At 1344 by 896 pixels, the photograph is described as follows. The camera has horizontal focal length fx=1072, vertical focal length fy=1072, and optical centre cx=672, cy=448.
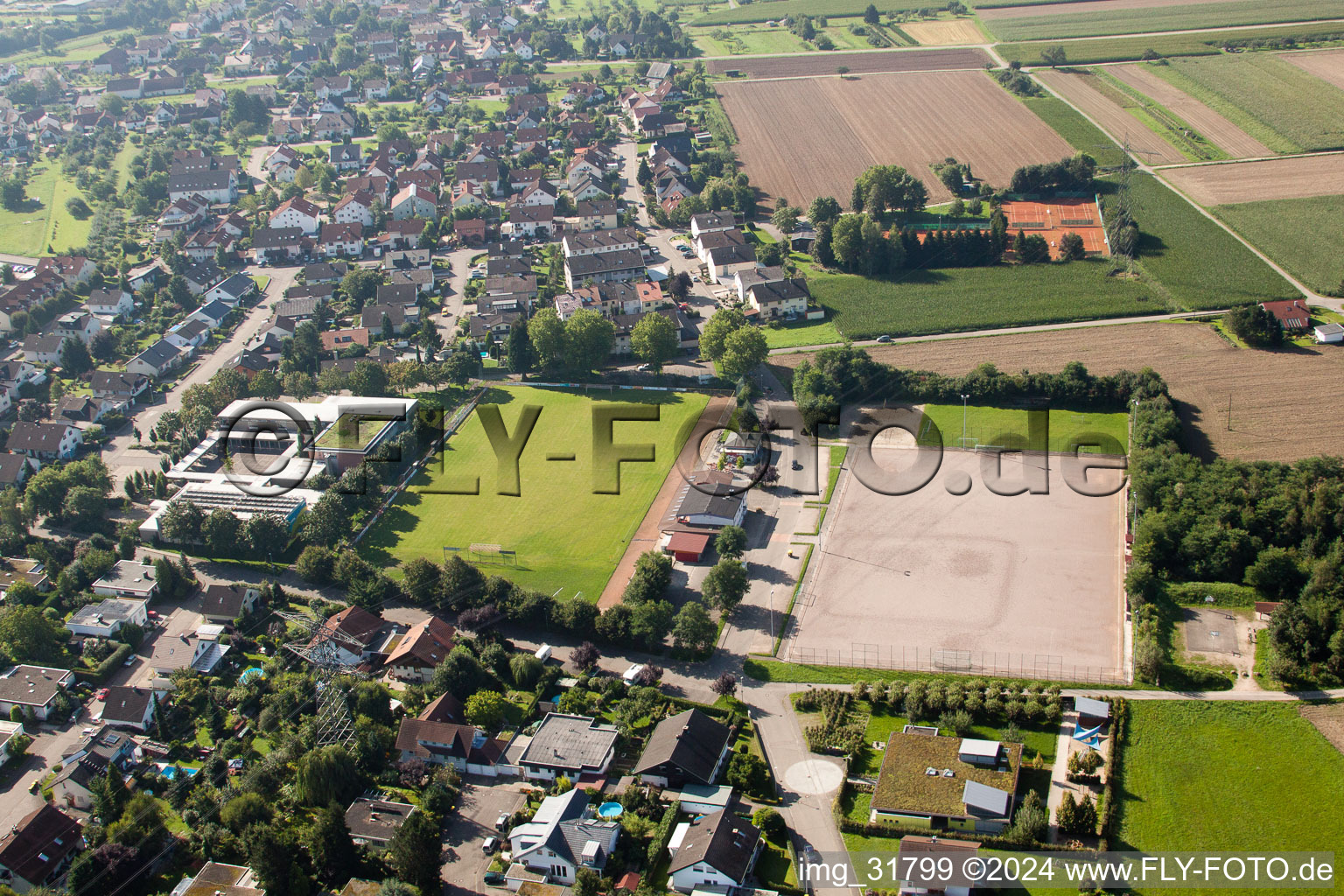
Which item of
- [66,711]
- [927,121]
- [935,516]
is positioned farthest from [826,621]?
[927,121]

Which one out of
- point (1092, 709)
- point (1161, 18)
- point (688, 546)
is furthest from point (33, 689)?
point (1161, 18)

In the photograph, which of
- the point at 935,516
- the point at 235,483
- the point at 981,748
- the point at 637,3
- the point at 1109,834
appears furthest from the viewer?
the point at 637,3

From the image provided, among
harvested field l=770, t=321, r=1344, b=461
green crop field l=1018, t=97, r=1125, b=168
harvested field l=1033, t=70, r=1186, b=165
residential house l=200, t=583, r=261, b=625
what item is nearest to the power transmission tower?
residential house l=200, t=583, r=261, b=625

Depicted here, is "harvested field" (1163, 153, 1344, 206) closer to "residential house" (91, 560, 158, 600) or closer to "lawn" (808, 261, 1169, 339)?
"lawn" (808, 261, 1169, 339)

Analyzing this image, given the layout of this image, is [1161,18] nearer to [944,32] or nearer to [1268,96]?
[944,32]

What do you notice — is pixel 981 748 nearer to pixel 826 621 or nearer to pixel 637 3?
pixel 826 621

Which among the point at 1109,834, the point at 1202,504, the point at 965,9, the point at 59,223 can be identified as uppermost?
the point at 965,9

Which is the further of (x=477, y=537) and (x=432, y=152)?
(x=432, y=152)
